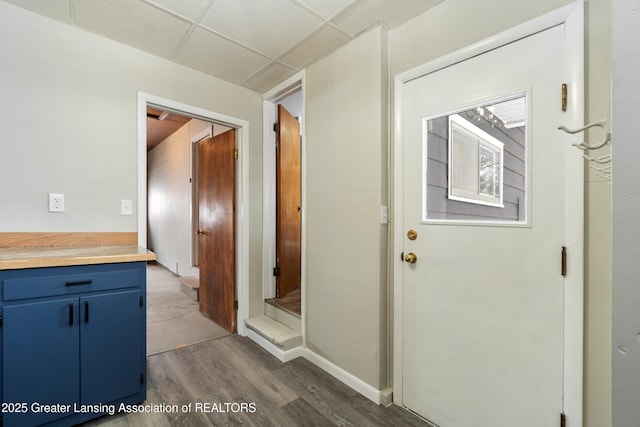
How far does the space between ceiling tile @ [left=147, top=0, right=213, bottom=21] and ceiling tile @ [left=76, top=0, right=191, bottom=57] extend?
0.08 metres

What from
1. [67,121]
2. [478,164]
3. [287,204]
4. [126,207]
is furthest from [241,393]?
[67,121]

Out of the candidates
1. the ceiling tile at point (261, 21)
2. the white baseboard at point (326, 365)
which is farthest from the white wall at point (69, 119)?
the white baseboard at point (326, 365)

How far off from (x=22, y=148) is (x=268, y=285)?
2.12m

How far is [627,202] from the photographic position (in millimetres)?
460

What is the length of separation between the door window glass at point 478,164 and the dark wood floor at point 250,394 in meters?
1.26

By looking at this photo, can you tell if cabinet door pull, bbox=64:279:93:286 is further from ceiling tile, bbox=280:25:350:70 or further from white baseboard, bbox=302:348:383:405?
ceiling tile, bbox=280:25:350:70

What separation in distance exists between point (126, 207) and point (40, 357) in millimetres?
1017

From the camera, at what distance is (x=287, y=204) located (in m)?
3.16

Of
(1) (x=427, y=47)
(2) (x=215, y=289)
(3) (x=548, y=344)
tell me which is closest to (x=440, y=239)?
(3) (x=548, y=344)

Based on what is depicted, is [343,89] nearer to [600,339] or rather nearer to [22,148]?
[600,339]

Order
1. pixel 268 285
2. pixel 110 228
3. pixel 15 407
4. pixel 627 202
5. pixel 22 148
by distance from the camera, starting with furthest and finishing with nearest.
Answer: pixel 268 285, pixel 110 228, pixel 22 148, pixel 15 407, pixel 627 202

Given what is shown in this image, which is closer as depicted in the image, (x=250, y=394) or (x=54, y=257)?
(x=54, y=257)

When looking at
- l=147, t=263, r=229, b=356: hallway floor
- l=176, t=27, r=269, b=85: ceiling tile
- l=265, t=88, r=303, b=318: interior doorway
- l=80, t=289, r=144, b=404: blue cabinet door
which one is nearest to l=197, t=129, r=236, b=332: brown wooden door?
l=147, t=263, r=229, b=356: hallway floor

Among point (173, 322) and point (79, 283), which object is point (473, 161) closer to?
point (79, 283)
